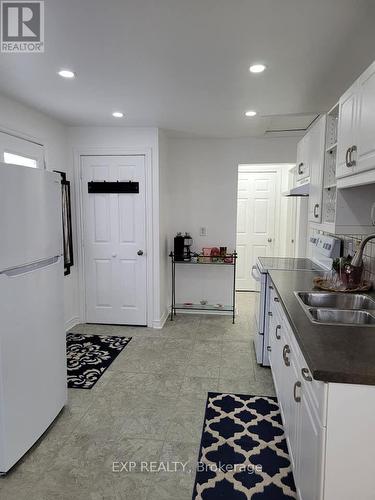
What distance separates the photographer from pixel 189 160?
4410 millimetres

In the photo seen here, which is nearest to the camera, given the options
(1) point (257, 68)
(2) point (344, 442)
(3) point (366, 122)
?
(2) point (344, 442)

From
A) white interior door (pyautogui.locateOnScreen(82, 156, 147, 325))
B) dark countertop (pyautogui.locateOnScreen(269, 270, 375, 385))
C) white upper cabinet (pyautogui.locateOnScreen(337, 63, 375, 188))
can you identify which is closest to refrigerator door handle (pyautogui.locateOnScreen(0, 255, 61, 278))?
dark countertop (pyautogui.locateOnScreen(269, 270, 375, 385))

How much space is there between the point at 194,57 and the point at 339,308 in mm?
1735

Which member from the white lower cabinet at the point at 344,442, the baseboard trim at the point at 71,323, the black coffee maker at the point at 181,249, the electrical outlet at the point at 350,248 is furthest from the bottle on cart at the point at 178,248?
the white lower cabinet at the point at 344,442

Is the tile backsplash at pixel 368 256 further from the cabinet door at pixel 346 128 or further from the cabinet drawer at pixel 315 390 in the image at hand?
the cabinet drawer at pixel 315 390

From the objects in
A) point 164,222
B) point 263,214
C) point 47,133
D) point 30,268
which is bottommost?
point 30,268

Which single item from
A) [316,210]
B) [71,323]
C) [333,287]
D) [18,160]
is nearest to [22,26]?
[18,160]

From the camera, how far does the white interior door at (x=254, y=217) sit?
5648mm

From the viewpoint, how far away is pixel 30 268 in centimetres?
192

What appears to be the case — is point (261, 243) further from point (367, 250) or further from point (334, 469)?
point (334, 469)

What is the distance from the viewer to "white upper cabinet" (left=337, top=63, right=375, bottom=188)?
61.6 inches

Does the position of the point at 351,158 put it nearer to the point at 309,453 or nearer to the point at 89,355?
the point at 309,453

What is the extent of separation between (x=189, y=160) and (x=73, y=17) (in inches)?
114

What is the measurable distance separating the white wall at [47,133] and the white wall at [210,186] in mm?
1350
